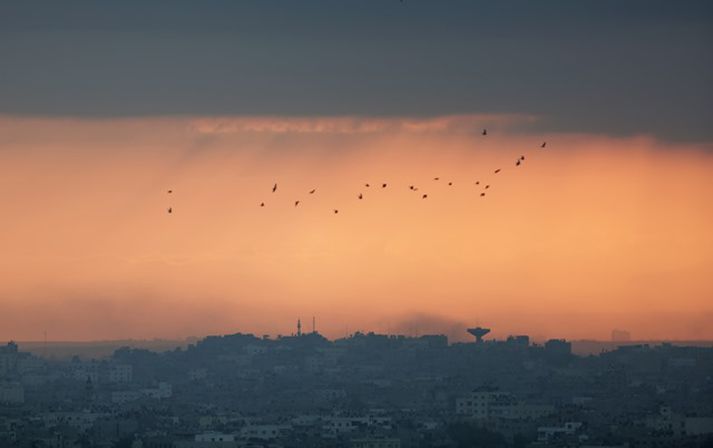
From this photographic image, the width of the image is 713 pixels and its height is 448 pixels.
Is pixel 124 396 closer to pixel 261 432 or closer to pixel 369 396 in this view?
pixel 369 396

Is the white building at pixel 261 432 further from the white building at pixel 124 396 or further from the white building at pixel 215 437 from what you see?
the white building at pixel 124 396

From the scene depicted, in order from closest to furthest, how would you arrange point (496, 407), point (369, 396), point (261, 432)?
point (261, 432) < point (496, 407) < point (369, 396)

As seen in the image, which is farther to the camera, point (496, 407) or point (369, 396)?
point (369, 396)

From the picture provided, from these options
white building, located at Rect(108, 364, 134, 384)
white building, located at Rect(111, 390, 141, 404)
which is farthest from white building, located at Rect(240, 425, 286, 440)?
white building, located at Rect(108, 364, 134, 384)

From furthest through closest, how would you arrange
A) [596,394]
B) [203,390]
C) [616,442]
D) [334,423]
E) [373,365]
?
[373,365] → [203,390] → [596,394] → [334,423] → [616,442]

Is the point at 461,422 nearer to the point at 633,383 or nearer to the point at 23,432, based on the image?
the point at 23,432

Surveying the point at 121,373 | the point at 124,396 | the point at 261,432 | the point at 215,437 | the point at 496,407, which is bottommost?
the point at 215,437

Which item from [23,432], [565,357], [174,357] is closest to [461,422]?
[23,432]

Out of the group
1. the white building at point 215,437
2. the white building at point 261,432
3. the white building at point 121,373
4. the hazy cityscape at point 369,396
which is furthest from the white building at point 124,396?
the white building at point 215,437

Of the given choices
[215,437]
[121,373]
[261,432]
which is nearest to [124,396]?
[121,373]
